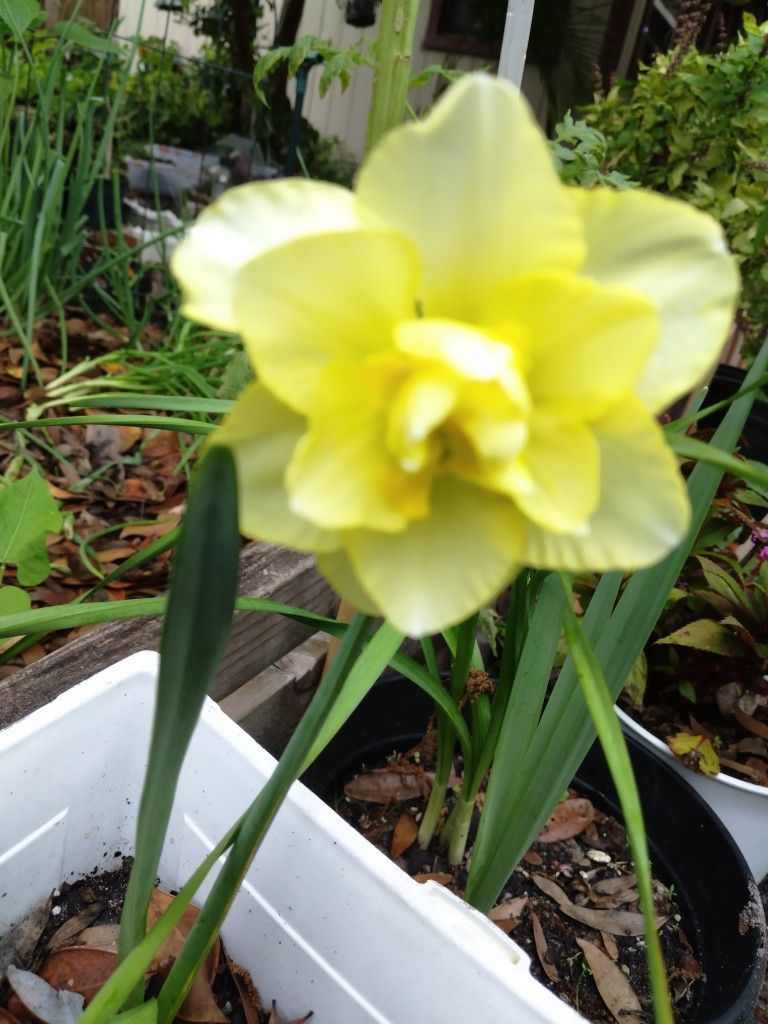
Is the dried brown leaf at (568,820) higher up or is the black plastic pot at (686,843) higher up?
the black plastic pot at (686,843)

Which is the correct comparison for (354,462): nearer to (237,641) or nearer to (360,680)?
(360,680)

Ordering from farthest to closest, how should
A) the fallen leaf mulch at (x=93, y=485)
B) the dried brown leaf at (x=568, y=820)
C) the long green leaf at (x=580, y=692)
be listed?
the fallen leaf mulch at (x=93, y=485) < the dried brown leaf at (x=568, y=820) < the long green leaf at (x=580, y=692)

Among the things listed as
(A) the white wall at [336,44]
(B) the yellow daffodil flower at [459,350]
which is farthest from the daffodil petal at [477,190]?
(A) the white wall at [336,44]

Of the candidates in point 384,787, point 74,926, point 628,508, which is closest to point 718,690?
point 384,787

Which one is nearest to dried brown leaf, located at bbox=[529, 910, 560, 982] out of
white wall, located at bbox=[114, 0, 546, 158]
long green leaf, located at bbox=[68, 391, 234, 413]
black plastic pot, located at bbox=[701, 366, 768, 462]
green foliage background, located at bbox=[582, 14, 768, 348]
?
long green leaf, located at bbox=[68, 391, 234, 413]

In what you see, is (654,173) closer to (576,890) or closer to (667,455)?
(576,890)

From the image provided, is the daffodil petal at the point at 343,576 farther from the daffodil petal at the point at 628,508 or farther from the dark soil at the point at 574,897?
the dark soil at the point at 574,897

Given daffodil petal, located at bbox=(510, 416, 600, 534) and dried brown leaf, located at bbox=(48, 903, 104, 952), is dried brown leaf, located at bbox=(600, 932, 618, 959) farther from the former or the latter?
daffodil petal, located at bbox=(510, 416, 600, 534)
